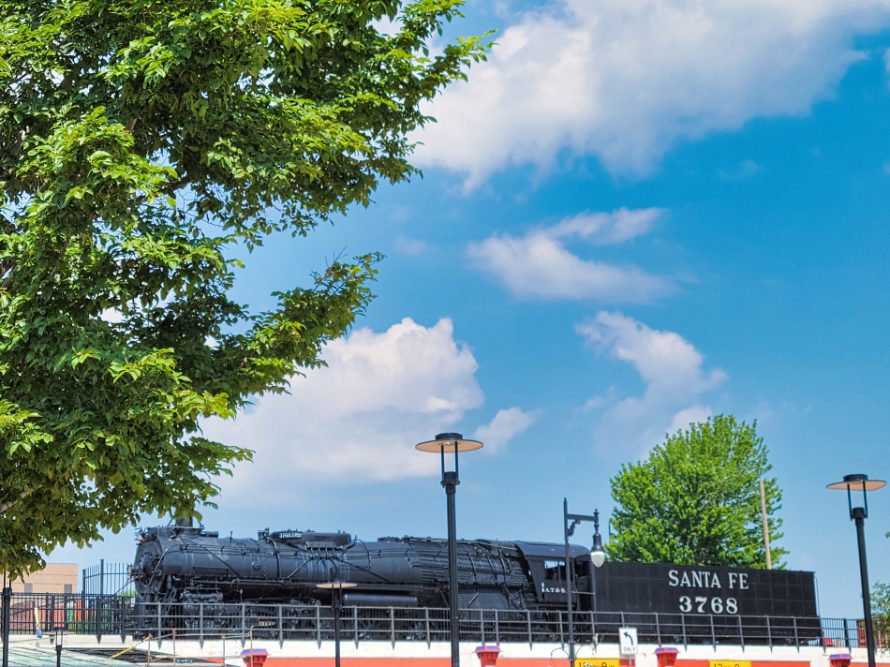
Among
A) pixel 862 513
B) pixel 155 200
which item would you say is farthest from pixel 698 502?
pixel 155 200

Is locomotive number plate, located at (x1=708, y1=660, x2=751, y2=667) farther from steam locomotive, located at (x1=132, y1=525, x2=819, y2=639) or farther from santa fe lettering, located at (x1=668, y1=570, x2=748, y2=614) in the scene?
santa fe lettering, located at (x1=668, y1=570, x2=748, y2=614)

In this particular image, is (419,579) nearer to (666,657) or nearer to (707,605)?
(666,657)

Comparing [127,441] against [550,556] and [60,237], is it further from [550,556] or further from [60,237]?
[550,556]

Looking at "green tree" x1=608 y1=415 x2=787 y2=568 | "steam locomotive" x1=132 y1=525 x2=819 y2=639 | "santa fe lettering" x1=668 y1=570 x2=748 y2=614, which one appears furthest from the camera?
"green tree" x1=608 y1=415 x2=787 y2=568

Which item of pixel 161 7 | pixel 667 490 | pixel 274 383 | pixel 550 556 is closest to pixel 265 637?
Answer: pixel 550 556

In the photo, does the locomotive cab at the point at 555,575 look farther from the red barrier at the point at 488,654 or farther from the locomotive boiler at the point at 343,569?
the red barrier at the point at 488,654

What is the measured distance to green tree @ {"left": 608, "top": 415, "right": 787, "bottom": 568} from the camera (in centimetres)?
5022

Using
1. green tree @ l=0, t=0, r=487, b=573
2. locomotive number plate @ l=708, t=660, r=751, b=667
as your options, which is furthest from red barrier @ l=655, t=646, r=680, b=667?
green tree @ l=0, t=0, r=487, b=573

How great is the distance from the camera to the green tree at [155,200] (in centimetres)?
980

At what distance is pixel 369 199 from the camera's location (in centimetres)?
1323

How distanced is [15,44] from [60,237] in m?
2.41

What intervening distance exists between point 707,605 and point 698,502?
21251 millimetres

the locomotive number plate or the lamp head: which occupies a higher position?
the lamp head

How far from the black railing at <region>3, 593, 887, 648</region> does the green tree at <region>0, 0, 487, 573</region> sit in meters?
9.75
